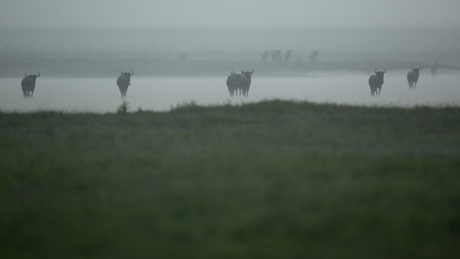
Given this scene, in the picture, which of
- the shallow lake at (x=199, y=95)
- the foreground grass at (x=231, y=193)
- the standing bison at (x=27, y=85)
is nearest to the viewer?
the foreground grass at (x=231, y=193)

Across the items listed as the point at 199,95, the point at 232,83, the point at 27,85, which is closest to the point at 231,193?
the point at 232,83

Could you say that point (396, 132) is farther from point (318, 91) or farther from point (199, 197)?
point (318, 91)

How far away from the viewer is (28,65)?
1969 inches

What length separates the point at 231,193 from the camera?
663cm

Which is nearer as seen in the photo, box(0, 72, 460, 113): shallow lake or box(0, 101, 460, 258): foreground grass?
box(0, 101, 460, 258): foreground grass

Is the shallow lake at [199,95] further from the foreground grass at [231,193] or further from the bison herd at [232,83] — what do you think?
the foreground grass at [231,193]

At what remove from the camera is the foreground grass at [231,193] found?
203 inches

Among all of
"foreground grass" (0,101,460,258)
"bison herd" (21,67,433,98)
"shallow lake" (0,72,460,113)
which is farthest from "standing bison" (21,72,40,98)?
"foreground grass" (0,101,460,258)

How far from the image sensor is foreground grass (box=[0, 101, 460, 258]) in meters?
5.17

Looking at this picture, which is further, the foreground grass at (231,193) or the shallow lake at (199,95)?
the shallow lake at (199,95)

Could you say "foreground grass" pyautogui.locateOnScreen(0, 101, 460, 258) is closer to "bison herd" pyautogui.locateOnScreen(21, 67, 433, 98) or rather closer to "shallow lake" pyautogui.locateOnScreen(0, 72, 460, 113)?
"shallow lake" pyautogui.locateOnScreen(0, 72, 460, 113)

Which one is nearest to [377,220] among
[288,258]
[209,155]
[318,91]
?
[288,258]

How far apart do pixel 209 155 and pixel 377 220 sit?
382 centimetres

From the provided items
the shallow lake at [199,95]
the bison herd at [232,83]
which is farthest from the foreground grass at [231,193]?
the bison herd at [232,83]
